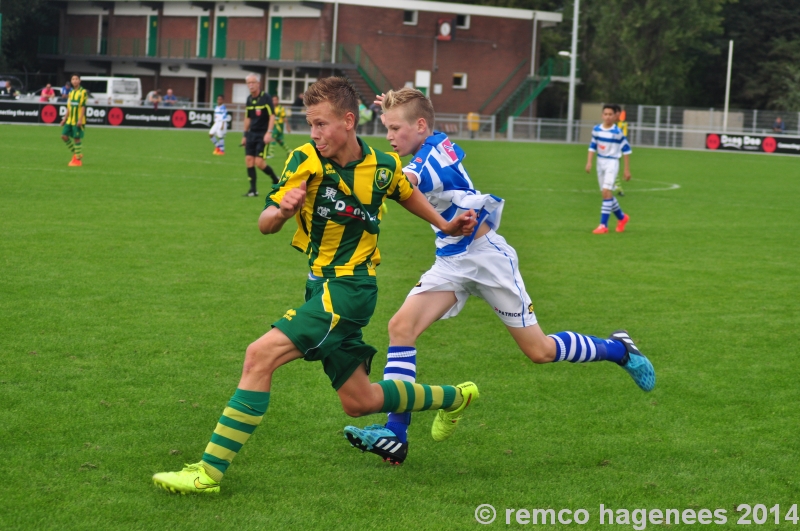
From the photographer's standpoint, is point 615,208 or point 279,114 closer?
point 615,208

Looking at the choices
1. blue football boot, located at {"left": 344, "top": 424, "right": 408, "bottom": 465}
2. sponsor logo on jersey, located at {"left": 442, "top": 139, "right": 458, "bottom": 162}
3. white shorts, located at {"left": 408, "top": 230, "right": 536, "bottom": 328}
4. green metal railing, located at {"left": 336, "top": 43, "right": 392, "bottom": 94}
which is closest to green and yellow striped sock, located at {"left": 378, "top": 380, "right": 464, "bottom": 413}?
blue football boot, located at {"left": 344, "top": 424, "right": 408, "bottom": 465}

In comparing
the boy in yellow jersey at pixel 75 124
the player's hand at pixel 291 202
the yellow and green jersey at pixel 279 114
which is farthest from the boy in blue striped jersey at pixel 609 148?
the boy in yellow jersey at pixel 75 124

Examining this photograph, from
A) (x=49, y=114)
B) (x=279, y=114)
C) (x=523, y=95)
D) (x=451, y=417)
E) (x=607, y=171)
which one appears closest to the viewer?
(x=451, y=417)

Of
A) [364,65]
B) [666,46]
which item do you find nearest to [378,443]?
[364,65]

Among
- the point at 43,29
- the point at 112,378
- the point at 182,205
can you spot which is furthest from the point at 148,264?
the point at 43,29

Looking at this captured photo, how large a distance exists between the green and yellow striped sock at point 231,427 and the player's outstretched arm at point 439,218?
1.20 meters

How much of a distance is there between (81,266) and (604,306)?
525 centimetres

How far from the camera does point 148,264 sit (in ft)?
33.9

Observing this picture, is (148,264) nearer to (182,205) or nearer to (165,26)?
(182,205)

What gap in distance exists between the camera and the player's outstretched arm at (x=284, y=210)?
4.10 meters

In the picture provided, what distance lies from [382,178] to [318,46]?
5348 cm

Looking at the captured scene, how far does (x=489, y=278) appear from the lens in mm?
5473

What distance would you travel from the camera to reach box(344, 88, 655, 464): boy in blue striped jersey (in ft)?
17.5

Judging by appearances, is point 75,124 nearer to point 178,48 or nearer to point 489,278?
point 489,278
